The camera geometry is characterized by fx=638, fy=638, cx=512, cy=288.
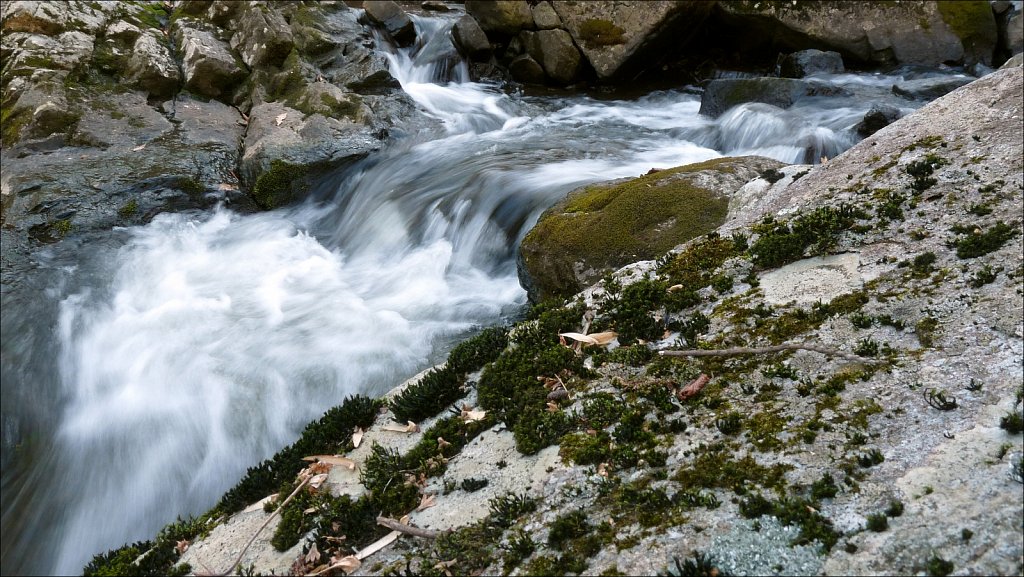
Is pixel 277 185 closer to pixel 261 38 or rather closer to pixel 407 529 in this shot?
pixel 261 38

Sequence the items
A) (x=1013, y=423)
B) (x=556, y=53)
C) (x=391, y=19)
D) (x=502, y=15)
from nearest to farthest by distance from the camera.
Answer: (x=1013, y=423)
(x=556, y=53)
(x=502, y=15)
(x=391, y=19)

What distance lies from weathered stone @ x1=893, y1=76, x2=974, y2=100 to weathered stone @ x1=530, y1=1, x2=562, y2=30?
920cm

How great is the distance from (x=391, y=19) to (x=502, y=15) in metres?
3.77

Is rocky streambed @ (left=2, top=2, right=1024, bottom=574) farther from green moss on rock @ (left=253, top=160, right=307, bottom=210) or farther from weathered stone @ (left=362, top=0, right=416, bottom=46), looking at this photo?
weathered stone @ (left=362, top=0, right=416, bottom=46)

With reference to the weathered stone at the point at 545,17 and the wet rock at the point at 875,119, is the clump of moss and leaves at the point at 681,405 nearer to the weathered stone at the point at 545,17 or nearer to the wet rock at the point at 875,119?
the wet rock at the point at 875,119

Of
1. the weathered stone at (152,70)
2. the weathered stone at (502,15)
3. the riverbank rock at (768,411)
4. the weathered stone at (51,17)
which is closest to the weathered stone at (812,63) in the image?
the weathered stone at (502,15)

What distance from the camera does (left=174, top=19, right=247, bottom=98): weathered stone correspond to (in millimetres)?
15695

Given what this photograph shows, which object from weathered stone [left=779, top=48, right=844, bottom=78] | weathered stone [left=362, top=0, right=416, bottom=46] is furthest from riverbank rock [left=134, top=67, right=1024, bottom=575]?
weathered stone [left=362, top=0, right=416, bottom=46]

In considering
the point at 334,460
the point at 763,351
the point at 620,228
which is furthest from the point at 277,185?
the point at 763,351

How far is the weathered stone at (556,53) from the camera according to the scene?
18812mm

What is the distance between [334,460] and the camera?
476 cm

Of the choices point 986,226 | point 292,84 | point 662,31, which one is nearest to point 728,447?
point 986,226

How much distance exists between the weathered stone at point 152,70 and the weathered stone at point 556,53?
387 inches

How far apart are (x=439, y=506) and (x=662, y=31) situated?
1756 cm
